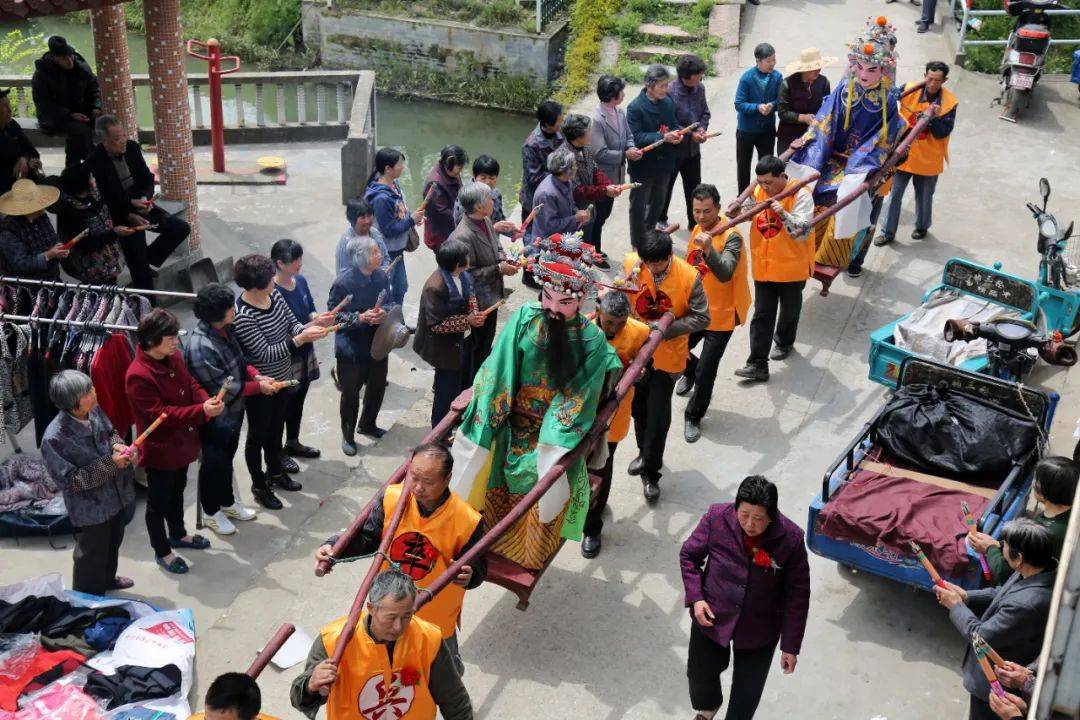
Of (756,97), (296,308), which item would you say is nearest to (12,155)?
(296,308)

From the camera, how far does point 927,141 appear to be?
10.2 m

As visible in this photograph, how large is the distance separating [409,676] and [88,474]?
2.54 metres

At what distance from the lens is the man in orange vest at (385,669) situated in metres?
4.40

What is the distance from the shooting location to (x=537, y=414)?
617cm

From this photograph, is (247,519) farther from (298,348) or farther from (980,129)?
(980,129)

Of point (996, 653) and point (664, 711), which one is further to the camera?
point (664, 711)

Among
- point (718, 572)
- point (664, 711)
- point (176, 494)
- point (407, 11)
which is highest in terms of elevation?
point (407, 11)

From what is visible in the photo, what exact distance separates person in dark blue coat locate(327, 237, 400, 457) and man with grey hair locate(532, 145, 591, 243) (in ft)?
5.19

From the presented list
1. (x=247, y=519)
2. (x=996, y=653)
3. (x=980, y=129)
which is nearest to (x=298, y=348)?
(x=247, y=519)

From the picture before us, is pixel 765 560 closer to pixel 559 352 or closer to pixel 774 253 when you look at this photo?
pixel 559 352

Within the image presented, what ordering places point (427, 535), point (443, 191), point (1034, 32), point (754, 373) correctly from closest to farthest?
point (427, 535) < point (754, 373) < point (443, 191) < point (1034, 32)

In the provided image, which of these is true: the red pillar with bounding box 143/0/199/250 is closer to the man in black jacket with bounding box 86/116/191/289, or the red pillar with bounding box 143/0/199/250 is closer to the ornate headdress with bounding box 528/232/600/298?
the man in black jacket with bounding box 86/116/191/289

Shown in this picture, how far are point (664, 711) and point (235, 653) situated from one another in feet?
7.48

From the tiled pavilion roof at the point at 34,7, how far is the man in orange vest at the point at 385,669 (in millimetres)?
5172
